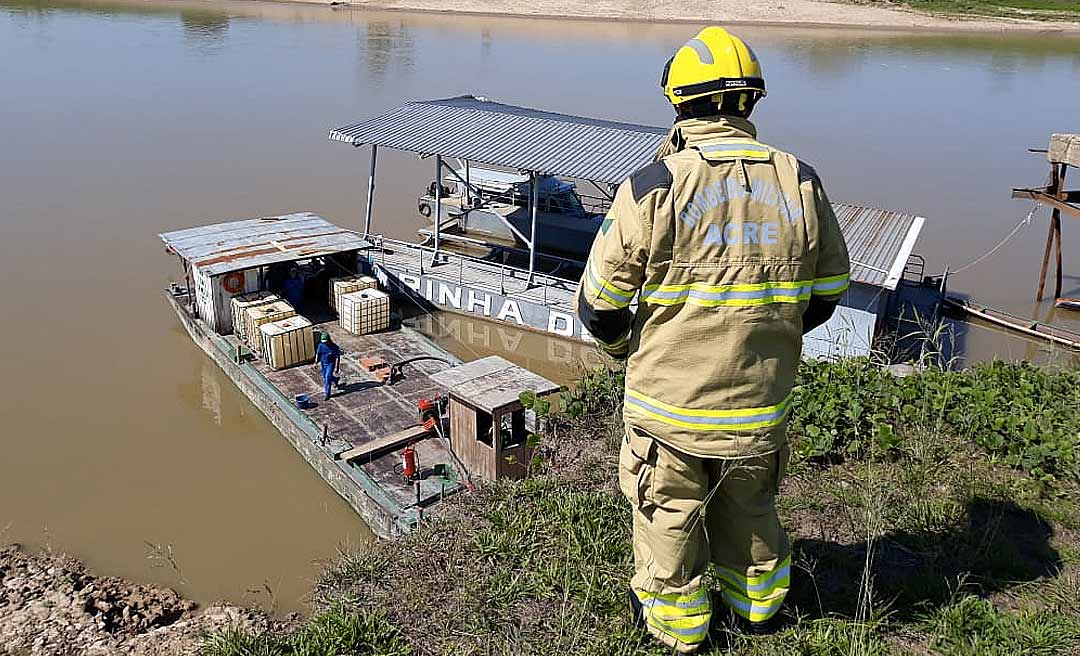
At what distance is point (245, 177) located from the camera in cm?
2125

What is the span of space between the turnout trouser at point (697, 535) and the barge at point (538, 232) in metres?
8.67

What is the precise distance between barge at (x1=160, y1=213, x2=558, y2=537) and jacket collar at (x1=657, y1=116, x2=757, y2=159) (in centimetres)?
496

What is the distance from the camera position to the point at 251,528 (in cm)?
939

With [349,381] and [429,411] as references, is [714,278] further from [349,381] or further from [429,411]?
[349,381]

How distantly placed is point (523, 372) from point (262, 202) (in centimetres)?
1323

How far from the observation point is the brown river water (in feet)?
31.8

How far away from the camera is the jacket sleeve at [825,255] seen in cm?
299

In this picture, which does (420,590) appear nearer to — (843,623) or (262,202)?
(843,623)

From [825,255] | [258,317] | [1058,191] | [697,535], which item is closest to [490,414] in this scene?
[697,535]

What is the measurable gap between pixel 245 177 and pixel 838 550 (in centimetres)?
1961

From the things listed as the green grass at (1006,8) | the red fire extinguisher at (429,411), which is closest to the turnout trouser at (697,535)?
the red fire extinguisher at (429,411)

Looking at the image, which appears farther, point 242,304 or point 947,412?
point 242,304

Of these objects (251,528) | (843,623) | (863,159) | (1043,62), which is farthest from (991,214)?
(1043,62)

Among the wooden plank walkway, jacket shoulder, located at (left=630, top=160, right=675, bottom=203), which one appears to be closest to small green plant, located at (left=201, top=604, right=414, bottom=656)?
jacket shoulder, located at (left=630, top=160, right=675, bottom=203)
